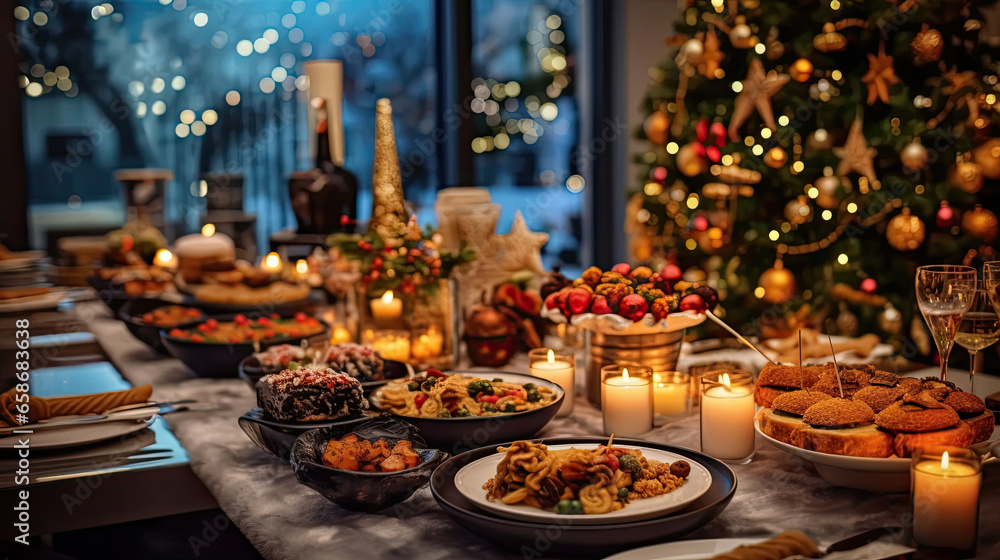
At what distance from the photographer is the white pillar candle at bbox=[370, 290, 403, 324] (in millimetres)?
1999

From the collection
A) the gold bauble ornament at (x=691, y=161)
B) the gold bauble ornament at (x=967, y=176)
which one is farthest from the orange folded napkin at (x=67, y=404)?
the gold bauble ornament at (x=967, y=176)

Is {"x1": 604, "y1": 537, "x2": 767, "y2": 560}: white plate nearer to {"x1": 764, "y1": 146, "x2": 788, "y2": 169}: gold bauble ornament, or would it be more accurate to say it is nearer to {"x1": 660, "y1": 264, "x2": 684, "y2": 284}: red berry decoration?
{"x1": 660, "y1": 264, "x2": 684, "y2": 284}: red berry decoration

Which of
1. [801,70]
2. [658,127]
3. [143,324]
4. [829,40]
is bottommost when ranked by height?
[143,324]

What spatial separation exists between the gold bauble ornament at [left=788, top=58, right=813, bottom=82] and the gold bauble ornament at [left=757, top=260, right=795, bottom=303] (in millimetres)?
766

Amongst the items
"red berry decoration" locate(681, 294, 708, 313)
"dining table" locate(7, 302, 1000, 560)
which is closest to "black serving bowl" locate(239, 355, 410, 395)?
"dining table" locate(7, 302, 1000, 560)

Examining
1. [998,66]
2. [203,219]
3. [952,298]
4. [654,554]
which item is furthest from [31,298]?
[998,66]

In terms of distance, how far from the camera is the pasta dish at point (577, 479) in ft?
3.58

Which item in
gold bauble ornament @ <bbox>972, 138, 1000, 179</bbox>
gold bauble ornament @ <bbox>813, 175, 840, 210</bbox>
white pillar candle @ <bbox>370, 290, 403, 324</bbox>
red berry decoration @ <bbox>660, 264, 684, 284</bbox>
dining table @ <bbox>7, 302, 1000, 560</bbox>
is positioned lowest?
dining table @ <bbox>7, 302, 1000, 560</bbox>

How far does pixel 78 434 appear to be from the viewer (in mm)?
1505

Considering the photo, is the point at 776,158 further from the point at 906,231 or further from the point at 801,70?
the point at 906,231

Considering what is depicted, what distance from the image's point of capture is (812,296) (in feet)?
11.7

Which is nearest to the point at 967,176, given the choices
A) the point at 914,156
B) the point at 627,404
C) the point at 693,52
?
the point at 914,156

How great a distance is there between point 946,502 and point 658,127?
2916mm

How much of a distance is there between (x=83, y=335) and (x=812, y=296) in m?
2.77
